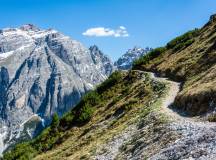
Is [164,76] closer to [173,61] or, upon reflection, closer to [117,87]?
[173,61]

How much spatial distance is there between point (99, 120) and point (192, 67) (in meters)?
18.1

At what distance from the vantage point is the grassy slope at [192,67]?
5153 centimetres

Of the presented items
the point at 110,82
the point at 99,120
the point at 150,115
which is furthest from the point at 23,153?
the point at 150,115

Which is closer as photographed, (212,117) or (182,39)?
(212,117)

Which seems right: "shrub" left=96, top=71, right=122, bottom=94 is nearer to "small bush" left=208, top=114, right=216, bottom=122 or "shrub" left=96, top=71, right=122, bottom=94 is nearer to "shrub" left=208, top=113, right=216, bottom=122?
"shrub" left=208, top=113, right=216, bottom=122

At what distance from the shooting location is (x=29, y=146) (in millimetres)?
94875

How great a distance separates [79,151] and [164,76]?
100ft

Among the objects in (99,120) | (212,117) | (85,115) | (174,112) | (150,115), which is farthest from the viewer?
(85,115)

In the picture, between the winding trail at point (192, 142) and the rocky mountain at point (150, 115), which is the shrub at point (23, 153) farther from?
the winding trail at point (192, 142)

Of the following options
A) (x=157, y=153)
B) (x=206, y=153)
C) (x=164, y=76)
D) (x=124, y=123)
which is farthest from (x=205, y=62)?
(x=206, y=153)

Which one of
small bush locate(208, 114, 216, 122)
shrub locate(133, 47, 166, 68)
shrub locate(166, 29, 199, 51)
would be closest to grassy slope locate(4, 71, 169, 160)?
shrub locate(133, 47, 166, 68)

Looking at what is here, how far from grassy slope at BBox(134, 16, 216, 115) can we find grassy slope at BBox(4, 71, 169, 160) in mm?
4527

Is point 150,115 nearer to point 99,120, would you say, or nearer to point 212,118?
point 212,118

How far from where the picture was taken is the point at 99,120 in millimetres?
76688
